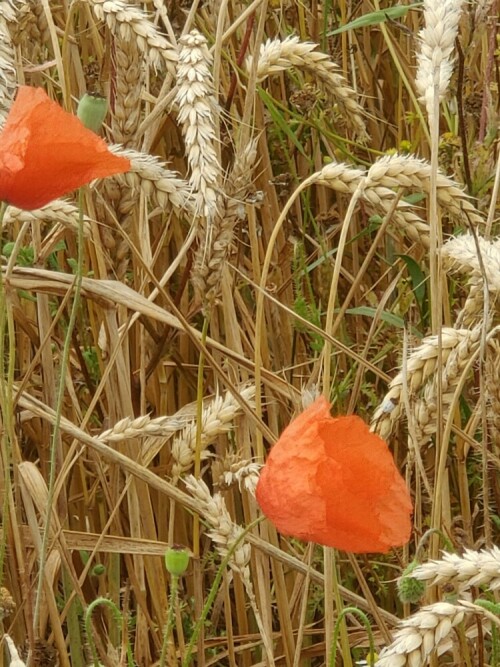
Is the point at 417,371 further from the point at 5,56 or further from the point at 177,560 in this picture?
the point at 5,56

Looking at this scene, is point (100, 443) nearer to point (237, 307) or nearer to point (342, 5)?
point (237, 307)

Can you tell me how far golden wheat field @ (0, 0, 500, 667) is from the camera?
763mm

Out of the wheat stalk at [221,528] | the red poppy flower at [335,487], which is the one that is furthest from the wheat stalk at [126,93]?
the red poppy flower at [335,487]

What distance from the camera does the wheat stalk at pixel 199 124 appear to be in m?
0.86

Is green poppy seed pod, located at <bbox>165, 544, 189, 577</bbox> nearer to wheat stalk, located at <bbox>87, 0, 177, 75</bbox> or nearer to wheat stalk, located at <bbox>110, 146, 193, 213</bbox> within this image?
wheat stalk, located at <bbox>110, 146, 193, 213</bbox>

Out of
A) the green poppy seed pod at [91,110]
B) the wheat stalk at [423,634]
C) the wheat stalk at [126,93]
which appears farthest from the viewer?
the wheat stalk at [126,93]

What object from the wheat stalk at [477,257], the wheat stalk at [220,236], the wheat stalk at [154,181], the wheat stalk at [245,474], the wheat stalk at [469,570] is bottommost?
the wheat stalk at [245,474]

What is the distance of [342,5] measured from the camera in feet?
5.07

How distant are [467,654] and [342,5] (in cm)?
94

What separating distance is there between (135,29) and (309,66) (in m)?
0.27

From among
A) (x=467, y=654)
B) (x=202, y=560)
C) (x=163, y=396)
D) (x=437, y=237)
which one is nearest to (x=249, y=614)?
(x=202, y=560)

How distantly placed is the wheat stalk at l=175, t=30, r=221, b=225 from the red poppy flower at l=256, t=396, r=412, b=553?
0.22 meters

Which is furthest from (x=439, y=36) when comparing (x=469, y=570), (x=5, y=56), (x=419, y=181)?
(x=469, y=570)

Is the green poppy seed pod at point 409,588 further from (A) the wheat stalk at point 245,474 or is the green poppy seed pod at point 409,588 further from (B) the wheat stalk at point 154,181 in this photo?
(B) the wheat stalk at point 154,181
